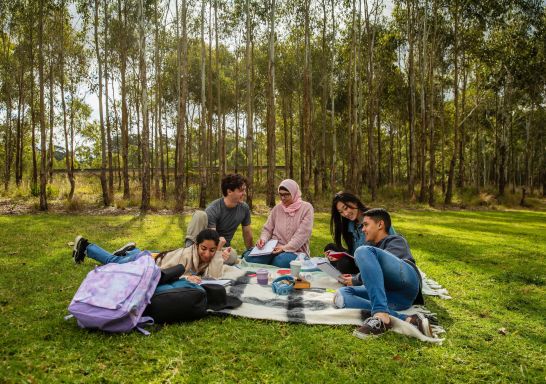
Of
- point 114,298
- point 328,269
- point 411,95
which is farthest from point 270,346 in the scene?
point 411,95

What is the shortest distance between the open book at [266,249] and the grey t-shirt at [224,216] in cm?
45

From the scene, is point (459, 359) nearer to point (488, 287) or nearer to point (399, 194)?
point (488, 287)

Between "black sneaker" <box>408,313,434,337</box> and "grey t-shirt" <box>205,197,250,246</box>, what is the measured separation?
128 inches

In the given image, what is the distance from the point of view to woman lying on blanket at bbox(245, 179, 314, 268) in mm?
6316

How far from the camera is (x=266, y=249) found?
6.35 meters

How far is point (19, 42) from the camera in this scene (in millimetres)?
21594

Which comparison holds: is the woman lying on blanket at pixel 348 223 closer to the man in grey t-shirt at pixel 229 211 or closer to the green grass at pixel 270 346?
the green grass at pixel 270 346

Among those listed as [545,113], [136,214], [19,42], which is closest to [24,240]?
[136,214]

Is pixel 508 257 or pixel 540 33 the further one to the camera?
pixel 540 33

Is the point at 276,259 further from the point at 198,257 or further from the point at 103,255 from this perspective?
the point at 103,255

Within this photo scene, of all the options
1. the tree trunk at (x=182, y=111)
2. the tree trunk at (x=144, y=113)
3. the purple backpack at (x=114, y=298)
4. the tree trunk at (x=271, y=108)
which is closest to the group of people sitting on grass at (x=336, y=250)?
the purple backpack at (x=114, y=298)

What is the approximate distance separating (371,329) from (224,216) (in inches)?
130

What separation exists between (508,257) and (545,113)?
117 ft

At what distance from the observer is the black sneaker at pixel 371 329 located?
3559 millimetres
